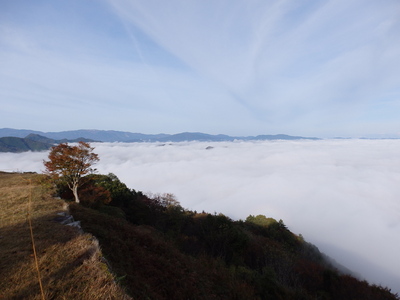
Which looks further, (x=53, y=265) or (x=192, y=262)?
(x=192, y=262)

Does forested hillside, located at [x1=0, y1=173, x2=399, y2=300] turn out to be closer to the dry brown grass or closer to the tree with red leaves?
the dry brown grass

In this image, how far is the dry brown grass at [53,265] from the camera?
4.24 meters

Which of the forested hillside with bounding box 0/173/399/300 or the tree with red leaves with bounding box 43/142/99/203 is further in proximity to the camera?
the tree with red leaves with bounding box 43/142/99/203

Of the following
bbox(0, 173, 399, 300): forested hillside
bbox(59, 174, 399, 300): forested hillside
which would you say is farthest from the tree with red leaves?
bbox(59, 174, 399, 300): forested hillside

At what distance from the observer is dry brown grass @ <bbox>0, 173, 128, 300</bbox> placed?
13.9 feet

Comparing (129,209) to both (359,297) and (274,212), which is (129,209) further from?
(274,212)

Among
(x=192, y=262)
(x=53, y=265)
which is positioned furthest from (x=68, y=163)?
(x=53, y=265)

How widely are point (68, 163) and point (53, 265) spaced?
1605cm

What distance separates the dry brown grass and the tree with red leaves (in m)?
10.4

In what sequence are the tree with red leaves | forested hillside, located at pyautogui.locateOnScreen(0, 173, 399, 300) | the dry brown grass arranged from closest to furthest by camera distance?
the dry brown grass → forested hillside, located at pyautogui.locateOnScreen(0, 173, 399, 300) → the tree with red leaves

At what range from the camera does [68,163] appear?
18.6 m

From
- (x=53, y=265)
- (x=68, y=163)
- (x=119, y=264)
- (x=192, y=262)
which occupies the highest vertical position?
(x=68, y=163)

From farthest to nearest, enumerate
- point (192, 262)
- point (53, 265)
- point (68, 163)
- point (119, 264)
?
1. point (68, 163)
2. point (192, 262)
3. point (119, 264)
4. point (53, 265)

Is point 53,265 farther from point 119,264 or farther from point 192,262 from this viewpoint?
point 192,262
